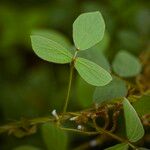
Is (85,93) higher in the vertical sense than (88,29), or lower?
lower

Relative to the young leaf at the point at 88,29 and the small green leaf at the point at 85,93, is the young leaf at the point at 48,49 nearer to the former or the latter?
the young leaf at the point at 88,29

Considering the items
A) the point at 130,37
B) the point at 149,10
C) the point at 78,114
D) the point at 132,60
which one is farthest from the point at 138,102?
the point at 149,10

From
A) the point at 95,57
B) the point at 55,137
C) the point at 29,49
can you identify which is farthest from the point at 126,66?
the point at 29,49

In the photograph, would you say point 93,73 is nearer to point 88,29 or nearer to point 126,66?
point 88,29

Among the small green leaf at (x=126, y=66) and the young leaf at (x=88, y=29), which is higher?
the young leaf at (x=88, y=29)

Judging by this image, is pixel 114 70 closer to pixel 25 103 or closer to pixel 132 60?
pixel 132 60

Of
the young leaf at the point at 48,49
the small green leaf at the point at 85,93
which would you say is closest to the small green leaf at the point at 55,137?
the small green leaf at the point at 85,93
